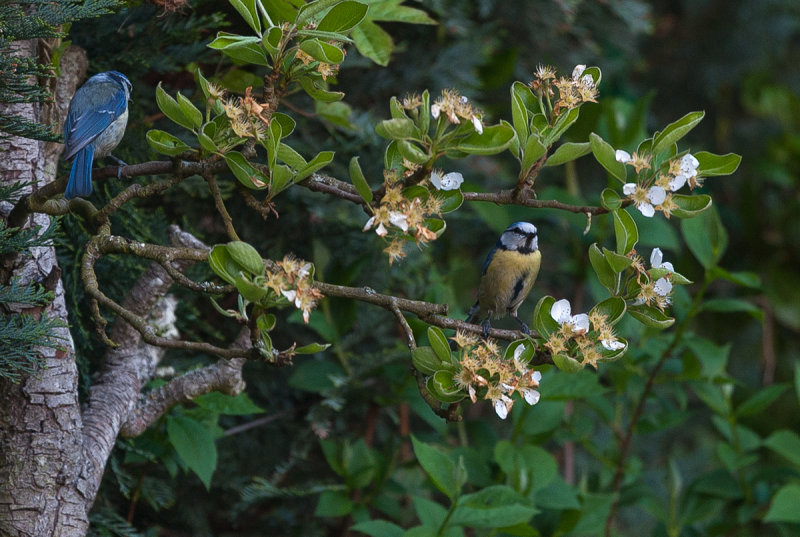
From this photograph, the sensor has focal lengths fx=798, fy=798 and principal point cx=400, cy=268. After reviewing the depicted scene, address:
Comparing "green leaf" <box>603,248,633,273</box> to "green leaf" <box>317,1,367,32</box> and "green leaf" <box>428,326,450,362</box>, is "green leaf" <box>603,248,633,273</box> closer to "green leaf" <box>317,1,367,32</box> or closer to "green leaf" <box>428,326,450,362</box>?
"green leaf" <box>428,326,450,362</box>

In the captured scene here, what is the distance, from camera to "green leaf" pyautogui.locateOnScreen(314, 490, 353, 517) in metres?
1.87

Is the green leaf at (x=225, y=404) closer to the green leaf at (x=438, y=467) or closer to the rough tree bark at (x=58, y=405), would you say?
the rough tree bark at (x=58, y=405)

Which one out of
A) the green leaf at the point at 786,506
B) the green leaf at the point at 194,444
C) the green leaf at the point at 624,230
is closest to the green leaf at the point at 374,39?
the green leaf at the point at 624,230

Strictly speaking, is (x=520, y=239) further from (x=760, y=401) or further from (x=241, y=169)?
(x=241, y=169)

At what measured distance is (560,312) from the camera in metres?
1.09

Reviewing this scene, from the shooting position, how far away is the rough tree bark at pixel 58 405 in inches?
45.2

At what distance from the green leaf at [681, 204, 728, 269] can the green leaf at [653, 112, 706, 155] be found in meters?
1.04

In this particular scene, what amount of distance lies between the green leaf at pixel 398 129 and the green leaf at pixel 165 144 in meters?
0.30

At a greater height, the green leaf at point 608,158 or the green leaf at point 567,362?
the green leaf at point 608,158

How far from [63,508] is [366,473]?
0.88 meters

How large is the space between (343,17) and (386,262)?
Answer: 3.61ft

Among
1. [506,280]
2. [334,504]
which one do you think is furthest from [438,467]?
[506,280]

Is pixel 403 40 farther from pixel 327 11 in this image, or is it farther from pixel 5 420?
pixel 5 420

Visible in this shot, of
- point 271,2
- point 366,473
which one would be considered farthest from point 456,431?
point 271,2
